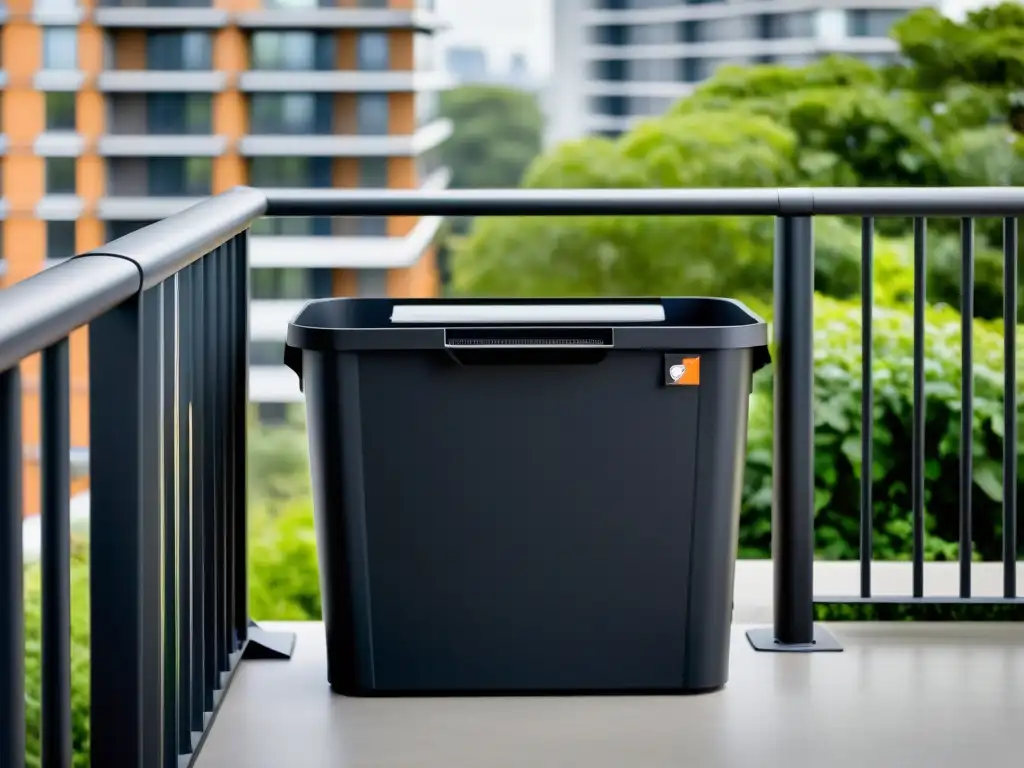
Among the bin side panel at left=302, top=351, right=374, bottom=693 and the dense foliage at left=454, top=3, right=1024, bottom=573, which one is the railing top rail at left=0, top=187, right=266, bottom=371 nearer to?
the bin side panel at left=302, top=351, right=374, bottom=693

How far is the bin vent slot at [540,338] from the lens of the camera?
207 centimetres

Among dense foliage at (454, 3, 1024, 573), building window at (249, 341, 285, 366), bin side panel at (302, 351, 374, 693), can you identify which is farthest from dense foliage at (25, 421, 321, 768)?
building window at (249, 341, 285, 366)

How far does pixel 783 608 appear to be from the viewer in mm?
2398

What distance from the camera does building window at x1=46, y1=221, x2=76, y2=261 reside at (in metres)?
28.9

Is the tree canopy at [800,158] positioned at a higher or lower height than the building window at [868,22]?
lower

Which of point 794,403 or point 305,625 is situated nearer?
point 794,403

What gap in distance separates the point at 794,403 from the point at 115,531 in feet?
4.14

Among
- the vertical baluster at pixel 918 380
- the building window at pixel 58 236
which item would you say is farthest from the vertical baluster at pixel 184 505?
the building window at pixel 58 236

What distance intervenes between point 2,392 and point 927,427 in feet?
12.4

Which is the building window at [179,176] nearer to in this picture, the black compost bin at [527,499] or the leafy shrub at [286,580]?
the leafy shrub at [286,580]

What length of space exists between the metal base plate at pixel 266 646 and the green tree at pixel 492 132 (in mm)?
23728

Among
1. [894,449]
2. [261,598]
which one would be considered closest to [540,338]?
[894,449]

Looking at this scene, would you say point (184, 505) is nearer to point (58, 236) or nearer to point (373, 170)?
point (373, 170)

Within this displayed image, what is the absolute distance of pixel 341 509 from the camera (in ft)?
6.93
